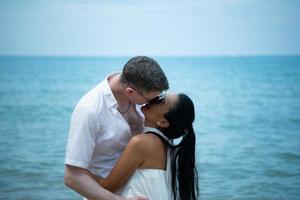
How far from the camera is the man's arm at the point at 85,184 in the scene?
9.13 ft

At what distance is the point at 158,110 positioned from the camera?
288 cm

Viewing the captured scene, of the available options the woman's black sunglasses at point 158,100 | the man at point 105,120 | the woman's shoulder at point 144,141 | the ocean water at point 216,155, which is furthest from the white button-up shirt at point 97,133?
the ocean water at point 216,155

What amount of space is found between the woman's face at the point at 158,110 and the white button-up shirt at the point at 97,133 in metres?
0.14

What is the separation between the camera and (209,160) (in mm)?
10617

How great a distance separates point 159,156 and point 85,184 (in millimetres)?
479

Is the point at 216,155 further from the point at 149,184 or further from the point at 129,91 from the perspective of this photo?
the point at 129,91

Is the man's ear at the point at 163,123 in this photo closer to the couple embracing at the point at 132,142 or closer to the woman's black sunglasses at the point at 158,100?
the couple embracing at the point at 132,142

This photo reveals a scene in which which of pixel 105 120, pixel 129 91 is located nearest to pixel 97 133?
pixel 105 120

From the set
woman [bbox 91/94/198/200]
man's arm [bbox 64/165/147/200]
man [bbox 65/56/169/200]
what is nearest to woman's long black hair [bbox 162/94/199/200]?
woman [bbox 91/94/198/200]

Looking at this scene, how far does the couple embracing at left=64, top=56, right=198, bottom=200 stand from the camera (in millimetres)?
→ 2734

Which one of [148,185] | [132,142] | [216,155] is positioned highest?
[132,142]

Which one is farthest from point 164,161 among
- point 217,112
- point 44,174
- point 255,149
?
point 217,112

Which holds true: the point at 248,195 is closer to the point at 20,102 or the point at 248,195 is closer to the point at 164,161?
the point at 164,161

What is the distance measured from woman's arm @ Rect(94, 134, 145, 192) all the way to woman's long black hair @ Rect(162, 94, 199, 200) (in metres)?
0.20
